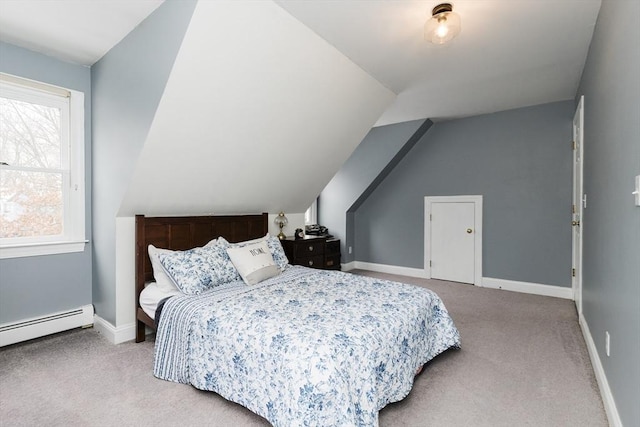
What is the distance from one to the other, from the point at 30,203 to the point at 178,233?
47.6 inches

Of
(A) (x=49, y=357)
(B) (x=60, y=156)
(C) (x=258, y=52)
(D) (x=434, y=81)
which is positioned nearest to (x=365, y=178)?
(D) (x=434, y=81)

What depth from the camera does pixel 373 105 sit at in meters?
3.48

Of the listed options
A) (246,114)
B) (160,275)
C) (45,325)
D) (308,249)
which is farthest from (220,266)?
(308,249)

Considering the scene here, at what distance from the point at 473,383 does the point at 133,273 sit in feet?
9.13

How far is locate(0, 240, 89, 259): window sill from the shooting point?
2691 mm

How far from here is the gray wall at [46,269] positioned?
2.70 meters

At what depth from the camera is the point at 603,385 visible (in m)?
1.96

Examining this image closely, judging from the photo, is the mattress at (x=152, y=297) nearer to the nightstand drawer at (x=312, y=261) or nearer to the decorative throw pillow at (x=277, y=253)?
the decorative throw pillow at (x=277, y=253)

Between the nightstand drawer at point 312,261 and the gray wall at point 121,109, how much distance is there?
2.09 meters

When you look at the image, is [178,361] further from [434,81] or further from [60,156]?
[434,81]

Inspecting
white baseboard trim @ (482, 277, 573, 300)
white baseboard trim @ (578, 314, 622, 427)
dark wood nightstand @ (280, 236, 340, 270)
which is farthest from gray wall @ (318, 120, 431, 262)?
white baseboard trim @ (578, 314, 622, 427)

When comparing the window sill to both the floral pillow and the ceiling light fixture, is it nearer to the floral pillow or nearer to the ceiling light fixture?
the floral pillow

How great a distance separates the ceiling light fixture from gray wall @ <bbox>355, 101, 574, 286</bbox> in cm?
280

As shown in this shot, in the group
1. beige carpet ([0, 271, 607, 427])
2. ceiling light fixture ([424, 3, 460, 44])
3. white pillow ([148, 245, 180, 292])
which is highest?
ceiling light fixture ([424, 3, 460, 44])
